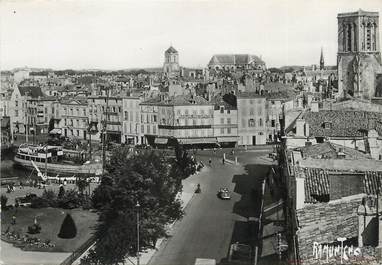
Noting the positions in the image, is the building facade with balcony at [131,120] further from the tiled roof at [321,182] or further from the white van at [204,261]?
the tiled roof at [321,182]

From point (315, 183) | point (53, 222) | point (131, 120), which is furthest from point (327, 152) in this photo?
point (131, 120)

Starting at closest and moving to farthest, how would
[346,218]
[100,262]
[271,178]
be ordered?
[346,218], [100,262], [271,178]

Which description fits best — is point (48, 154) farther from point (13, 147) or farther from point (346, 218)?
point (346, 218)

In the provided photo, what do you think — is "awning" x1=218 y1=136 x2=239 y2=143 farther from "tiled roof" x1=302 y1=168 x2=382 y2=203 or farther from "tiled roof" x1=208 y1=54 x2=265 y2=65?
"tiled roof" x1=208 y1=54 x2=265 y2=65

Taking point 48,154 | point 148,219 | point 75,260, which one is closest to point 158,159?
point 148,219

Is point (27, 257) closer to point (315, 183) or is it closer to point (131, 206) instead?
point (131, 206)
